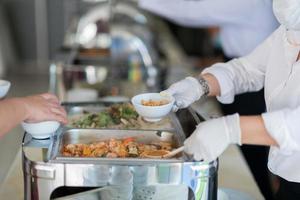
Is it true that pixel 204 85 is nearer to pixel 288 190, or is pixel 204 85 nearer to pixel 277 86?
pixel 277 86

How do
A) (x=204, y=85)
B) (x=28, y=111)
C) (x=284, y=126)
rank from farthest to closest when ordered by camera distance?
(x=204, y=85)
(x=28, y=111)
(x=284, y=126)

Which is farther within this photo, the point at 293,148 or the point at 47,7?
the point at 47,7

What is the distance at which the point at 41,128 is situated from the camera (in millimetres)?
1057

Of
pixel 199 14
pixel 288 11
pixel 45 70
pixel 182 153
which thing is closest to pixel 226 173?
pixel 182 153

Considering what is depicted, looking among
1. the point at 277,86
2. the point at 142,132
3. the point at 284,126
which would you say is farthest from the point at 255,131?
the point at 142,132

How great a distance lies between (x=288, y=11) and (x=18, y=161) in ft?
2.86

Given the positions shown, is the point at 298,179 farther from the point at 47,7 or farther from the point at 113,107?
the point at 47,7

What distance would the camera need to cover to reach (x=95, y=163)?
0.96 metres

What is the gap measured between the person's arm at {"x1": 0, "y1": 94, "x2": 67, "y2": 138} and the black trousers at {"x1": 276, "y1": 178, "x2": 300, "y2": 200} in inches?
20.8

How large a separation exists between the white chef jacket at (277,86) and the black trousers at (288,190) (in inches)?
1.3

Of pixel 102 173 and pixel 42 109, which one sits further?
pixel 42 109

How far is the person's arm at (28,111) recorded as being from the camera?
3.23 ft

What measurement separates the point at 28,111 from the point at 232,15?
4.06ft

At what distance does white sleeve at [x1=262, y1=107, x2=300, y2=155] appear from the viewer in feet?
3.03
